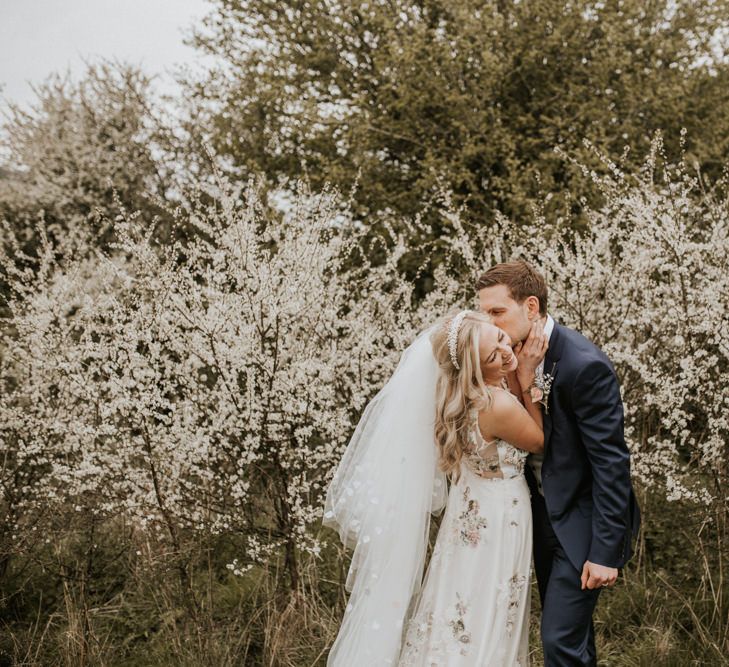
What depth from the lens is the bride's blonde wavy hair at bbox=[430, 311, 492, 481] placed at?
2.74 m

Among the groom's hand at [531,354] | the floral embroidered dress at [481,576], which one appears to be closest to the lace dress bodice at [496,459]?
the floral embroidered dress at [481,576]

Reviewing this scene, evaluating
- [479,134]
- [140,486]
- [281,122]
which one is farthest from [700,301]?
[281,122]

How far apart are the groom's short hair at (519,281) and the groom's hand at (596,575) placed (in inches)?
38.7

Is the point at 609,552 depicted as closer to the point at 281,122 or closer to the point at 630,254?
the point at 630,254

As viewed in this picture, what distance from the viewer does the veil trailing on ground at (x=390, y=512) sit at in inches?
108

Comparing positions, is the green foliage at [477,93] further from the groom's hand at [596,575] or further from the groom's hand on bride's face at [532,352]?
the groom's hand at [596,575]

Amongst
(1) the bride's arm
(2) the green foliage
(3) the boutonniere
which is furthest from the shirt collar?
(2) the green foliage

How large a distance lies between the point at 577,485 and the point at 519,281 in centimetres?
82

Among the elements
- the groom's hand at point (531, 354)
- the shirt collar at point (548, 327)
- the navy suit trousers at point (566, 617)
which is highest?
the shirt collar at point (548, 327)

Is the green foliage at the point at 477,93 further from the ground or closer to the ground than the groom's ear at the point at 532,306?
further from the ground

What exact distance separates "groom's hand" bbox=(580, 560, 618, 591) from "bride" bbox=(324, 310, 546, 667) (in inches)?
11.5

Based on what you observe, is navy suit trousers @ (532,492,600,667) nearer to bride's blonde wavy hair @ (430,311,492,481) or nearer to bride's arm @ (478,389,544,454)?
bride's arm @ (478,389,544,454)

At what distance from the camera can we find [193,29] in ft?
36.4

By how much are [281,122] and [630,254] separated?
6.30 metres
